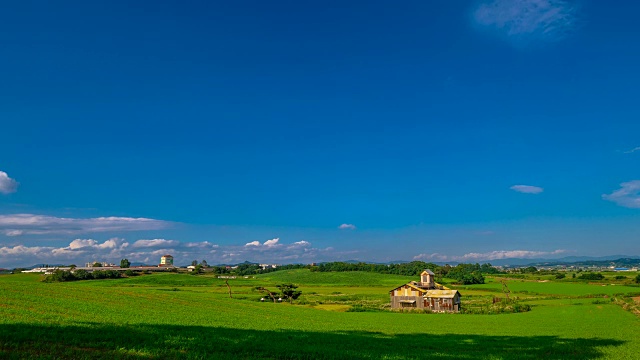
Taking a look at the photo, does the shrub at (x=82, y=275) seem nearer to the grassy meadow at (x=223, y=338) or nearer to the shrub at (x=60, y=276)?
the shrub at (x=60, y=276)

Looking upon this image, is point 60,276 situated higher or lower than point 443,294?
higher

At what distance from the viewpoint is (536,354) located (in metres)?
26.1

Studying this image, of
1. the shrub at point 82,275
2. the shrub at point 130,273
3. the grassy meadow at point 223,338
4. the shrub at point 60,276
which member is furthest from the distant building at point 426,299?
the shrub at point 130,273

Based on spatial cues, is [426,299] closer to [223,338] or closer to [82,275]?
[223,338]

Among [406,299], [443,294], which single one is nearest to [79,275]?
[406,299]

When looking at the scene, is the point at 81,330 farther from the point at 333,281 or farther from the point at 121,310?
the point at 333,281

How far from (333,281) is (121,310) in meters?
146

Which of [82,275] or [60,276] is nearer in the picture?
[60,276]

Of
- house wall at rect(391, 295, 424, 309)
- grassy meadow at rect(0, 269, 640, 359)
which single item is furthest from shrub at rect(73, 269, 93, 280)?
house wall at rect(391, 295, 424, 309)

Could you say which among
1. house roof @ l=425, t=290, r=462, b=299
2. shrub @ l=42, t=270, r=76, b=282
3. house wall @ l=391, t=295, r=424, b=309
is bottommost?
house wall @ l=391, t=295, r=424, b=309

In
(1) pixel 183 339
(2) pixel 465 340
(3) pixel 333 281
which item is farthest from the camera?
(3) pixel 333 281

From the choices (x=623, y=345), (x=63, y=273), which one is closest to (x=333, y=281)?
(x=63, y=273)

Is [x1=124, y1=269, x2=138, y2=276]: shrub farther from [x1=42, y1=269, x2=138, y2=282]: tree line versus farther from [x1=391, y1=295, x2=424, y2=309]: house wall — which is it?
[x1=391, y1=295, x2=424, y2=309]: house wall

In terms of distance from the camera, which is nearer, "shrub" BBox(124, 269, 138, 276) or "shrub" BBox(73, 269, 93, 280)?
"shrub" BBox(73, 269, 93, 280)
